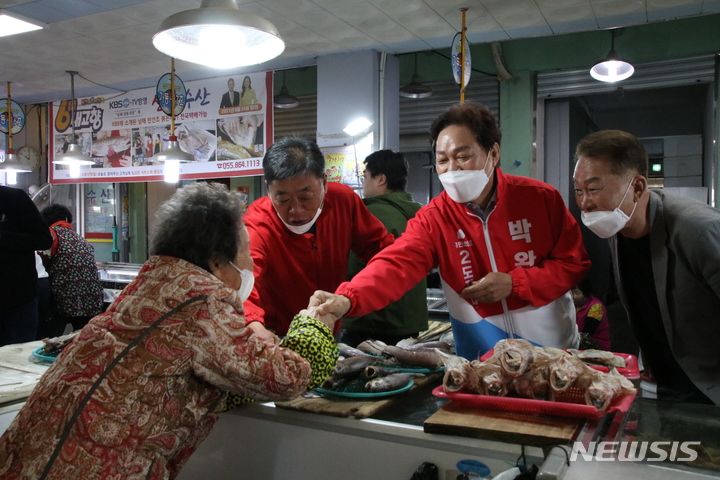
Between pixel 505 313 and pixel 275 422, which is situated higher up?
pixel 505 313

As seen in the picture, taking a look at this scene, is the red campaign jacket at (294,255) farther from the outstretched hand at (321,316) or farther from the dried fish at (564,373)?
the dried fish at (564,373)

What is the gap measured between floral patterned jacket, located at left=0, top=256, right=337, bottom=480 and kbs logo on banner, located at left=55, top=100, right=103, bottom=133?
702 centimetres

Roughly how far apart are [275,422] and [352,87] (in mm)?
4811

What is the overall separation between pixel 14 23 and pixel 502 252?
14.0 ft

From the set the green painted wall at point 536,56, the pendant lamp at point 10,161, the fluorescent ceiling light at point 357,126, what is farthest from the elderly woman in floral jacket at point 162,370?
the pendant lamp at point 10,161

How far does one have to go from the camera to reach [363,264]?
10.2 ft

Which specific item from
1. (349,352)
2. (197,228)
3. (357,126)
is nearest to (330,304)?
(349,352)

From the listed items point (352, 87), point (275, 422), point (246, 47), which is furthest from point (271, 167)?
point (352, 87)

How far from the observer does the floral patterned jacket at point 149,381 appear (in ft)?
4.35

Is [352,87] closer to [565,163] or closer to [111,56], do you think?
[111,56]

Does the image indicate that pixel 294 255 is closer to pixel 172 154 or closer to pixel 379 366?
pixel 379 366

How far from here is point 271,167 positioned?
217 centimetres

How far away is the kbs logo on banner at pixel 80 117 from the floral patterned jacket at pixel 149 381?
7015mm

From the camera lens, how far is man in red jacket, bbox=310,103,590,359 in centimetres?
204
